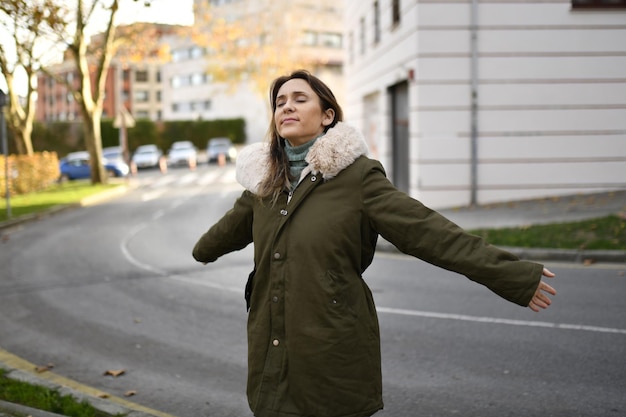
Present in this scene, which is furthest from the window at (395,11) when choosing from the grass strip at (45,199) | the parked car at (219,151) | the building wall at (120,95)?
the building wall at (120,95)

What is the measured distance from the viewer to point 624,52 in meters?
17.2

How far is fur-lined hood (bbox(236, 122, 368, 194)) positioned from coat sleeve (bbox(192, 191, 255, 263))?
0.46 feet

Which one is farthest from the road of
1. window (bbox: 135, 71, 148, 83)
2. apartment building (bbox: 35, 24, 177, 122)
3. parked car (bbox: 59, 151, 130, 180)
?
window (bbox: 135, 71, 148, 83)

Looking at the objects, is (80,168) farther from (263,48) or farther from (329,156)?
(329,156)

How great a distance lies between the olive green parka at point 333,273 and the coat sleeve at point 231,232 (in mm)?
270

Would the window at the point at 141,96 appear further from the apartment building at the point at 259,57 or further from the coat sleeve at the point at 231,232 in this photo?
the coat sleeve at the point at 231,232

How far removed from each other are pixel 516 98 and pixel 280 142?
15.1m

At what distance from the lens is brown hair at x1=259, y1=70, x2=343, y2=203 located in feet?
10.2

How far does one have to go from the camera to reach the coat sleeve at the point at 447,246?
2844 mm

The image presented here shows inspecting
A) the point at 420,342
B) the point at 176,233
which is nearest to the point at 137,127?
the point at 176,233

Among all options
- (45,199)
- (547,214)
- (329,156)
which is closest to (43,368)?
(329,156)

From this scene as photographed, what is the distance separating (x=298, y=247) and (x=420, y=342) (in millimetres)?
3960

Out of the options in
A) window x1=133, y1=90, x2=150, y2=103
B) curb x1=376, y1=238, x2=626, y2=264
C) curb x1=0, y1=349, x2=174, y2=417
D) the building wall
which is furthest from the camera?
window x1=133, y1=90, x2=150, y2=103

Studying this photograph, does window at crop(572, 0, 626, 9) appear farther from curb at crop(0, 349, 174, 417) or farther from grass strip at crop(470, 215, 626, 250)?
curb at crop(0, 349, 174, 417)
